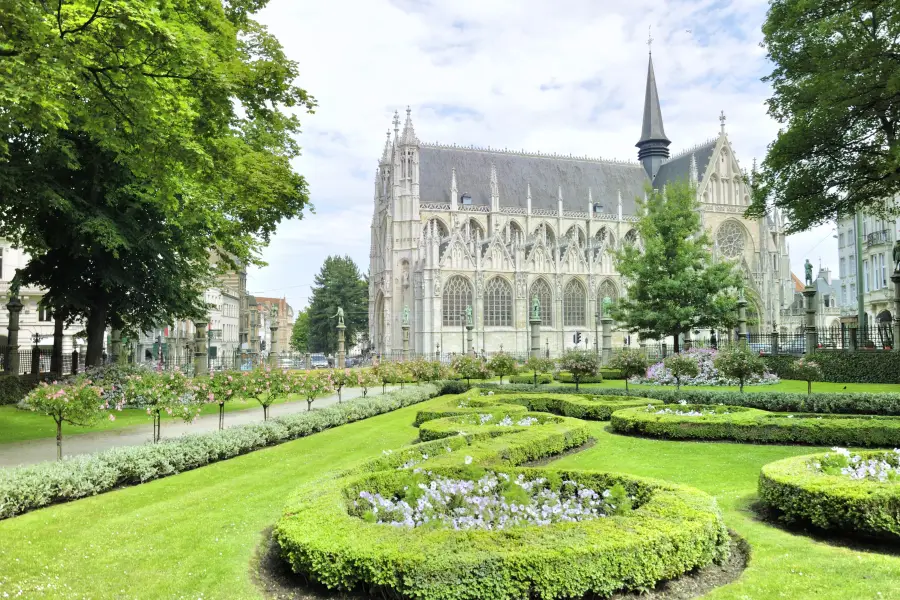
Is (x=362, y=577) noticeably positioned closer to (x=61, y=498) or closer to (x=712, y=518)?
(x=712, y=518)

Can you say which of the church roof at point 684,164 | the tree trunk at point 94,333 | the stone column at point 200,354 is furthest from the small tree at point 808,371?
the church roof at point 684,164

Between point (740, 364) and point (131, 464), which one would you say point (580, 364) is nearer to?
point (740, 364)

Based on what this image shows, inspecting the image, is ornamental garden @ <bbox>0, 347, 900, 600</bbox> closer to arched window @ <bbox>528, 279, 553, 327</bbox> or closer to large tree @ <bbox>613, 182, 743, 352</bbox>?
large tree @ <bbox>613, 182, 743, 352</bbox>

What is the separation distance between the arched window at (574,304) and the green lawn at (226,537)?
141ft

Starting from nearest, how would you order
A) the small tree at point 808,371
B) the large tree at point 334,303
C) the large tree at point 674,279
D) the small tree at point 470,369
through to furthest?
the small tree at point 808,371 < the small tree at point 470,369 < the large tree at point 674,279 < the large tree at point 334,303

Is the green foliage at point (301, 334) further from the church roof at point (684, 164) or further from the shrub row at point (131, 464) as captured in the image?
the shrub row at point (131, 464)

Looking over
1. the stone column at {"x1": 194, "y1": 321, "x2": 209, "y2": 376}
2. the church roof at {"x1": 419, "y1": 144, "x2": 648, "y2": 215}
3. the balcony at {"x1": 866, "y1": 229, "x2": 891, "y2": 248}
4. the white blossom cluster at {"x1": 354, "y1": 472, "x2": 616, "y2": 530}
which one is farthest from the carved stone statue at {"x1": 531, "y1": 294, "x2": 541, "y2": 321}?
the white blossom cluster at {"x1": 354, "y1": 472, "x2": 616, "y2": 530}

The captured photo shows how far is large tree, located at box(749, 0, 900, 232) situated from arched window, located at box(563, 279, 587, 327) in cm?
3152

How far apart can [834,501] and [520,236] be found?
51205 mm

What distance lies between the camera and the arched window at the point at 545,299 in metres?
53.2

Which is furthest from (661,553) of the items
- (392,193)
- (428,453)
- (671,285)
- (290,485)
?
(392,193)

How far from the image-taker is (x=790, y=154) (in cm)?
2073

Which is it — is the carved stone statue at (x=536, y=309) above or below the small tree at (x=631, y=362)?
above

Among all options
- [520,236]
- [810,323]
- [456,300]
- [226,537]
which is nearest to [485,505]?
[226,537]
